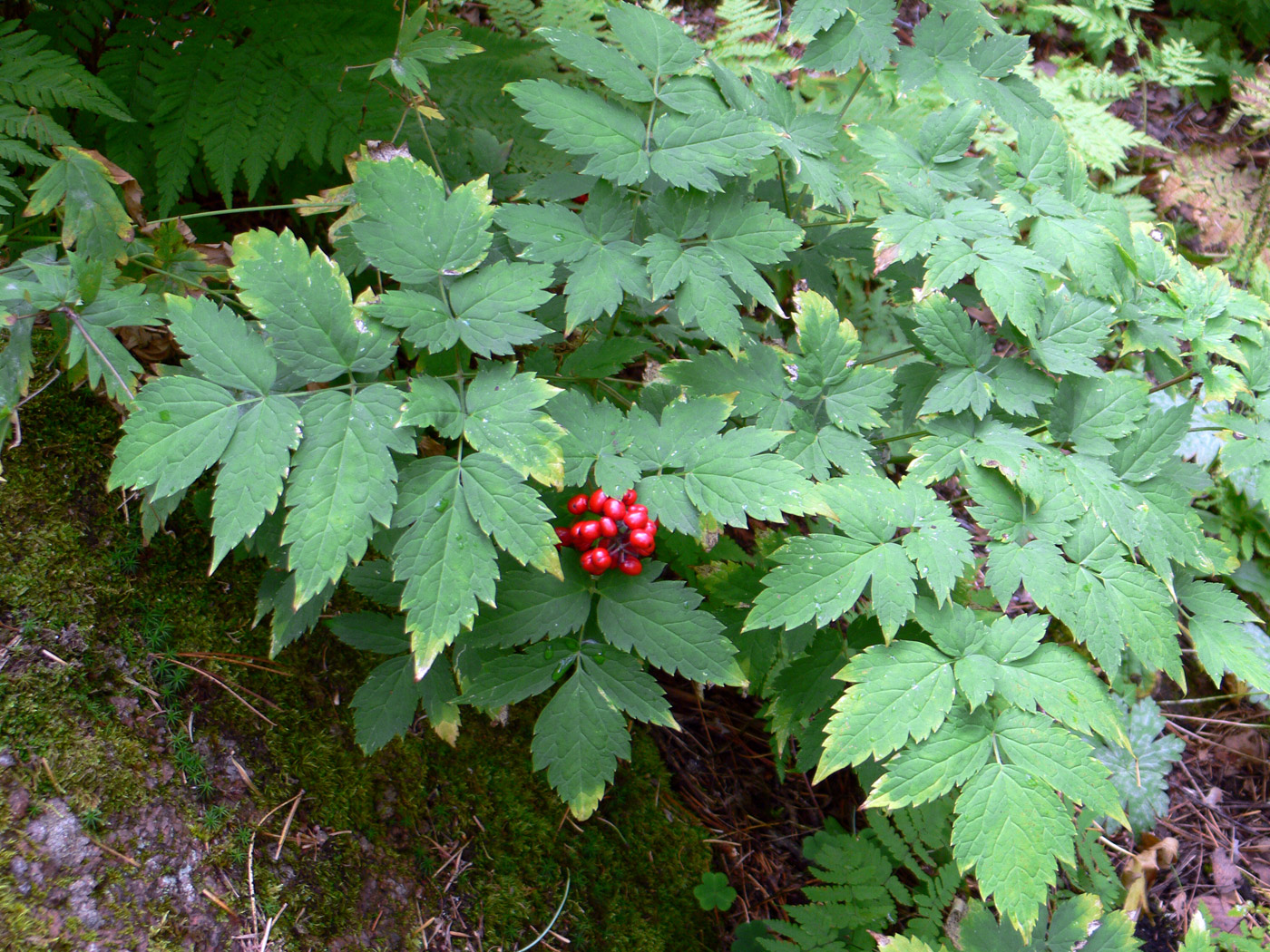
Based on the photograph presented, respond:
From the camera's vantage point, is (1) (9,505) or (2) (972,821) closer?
(2) (972,821)

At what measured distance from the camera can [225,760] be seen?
5.87 feet

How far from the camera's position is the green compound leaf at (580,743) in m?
1.68

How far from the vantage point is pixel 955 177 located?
7.00 ft

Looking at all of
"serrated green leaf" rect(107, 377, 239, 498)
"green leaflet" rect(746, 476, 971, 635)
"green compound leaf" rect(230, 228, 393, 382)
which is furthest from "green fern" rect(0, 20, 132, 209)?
"green leaflet" rect(746, 476, 971, 635)

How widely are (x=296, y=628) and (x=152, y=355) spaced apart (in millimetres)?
959

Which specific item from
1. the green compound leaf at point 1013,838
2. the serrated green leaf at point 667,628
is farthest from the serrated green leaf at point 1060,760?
the serrated green leaf at point 667,628

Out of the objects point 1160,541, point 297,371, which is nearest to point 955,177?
point 1160,541

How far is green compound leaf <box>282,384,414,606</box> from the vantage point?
140 centimetres

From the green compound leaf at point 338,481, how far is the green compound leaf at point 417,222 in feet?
1.01

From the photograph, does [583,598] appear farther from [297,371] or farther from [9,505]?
[9,505]

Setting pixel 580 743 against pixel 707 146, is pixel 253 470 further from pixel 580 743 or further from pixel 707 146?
pixel 707 146

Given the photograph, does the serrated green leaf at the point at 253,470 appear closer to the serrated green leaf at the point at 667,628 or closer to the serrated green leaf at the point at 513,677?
the serrated green leaf at the point at 513,677

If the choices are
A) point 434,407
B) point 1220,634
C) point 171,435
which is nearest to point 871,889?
point 1220,634

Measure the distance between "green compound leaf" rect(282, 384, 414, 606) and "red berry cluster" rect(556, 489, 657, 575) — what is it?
0.45 meters
